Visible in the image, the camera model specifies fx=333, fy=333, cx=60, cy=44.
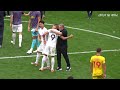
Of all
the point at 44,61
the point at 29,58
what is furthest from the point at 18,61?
the point at 44,61

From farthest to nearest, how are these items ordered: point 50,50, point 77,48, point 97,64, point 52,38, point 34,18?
1. point 77,48
2. point 34,18
3. point 50,50
4. point 52,38
5. point 97,64

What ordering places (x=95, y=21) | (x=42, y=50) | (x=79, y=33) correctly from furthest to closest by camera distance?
1. (x=95, y=21)
2. (x=79, y=33)
3. (x=42, y=50)

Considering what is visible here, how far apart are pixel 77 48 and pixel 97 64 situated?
20.5ft

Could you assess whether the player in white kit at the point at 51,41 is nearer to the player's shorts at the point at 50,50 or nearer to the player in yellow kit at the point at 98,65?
the player's shorts at the point at 50,50

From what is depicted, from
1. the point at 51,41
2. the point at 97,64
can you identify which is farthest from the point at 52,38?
the point at 97,64

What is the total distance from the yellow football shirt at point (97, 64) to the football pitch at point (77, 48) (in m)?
2.00

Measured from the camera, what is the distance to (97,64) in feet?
36.6

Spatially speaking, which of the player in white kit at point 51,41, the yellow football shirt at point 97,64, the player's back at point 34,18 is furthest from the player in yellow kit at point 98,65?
the player's back at point 34,18

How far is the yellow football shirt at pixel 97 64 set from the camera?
A: 11117mm

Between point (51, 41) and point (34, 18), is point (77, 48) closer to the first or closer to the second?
point (34, 18)

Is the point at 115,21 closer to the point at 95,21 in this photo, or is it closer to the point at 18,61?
the point at 95,21

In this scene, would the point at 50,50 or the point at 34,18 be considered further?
the point at 34,18
